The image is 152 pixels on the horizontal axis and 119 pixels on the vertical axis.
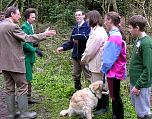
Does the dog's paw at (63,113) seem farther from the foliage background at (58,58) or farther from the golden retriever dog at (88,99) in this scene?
the golden retriever dog at (88,99)

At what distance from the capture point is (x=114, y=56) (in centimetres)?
513

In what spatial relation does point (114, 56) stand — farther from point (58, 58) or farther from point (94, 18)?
point (58, 58)

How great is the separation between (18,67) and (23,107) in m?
0.81

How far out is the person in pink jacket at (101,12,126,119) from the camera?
5.12 metres

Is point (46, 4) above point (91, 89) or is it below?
above

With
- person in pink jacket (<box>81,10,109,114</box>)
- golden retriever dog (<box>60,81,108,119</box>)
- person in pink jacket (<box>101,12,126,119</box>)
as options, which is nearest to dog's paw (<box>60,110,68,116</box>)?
golden retriever dog (<box>60,81,108,119</box>)

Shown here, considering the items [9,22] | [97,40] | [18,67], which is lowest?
[18,67]

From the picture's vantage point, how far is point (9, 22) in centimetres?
A: 561

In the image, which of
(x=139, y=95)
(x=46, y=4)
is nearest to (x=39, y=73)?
(x=139, y=95)

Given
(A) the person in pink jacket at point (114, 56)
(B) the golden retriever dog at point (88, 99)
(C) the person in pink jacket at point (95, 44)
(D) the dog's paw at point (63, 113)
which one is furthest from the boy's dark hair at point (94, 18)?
(D) the dog's paw at point (63, 113)

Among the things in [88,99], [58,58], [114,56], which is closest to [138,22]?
[114,56]

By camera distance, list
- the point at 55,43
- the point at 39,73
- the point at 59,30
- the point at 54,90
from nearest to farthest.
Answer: the point at 54,90 < the point at 39,73 < the point at 55,43 < the point at 59,30

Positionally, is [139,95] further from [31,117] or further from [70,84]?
[70,84]

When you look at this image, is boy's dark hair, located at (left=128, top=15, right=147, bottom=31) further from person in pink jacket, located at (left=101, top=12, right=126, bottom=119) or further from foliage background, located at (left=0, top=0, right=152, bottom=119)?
foliage background, located at (left=0, top=0, right=152, bottom=119)
